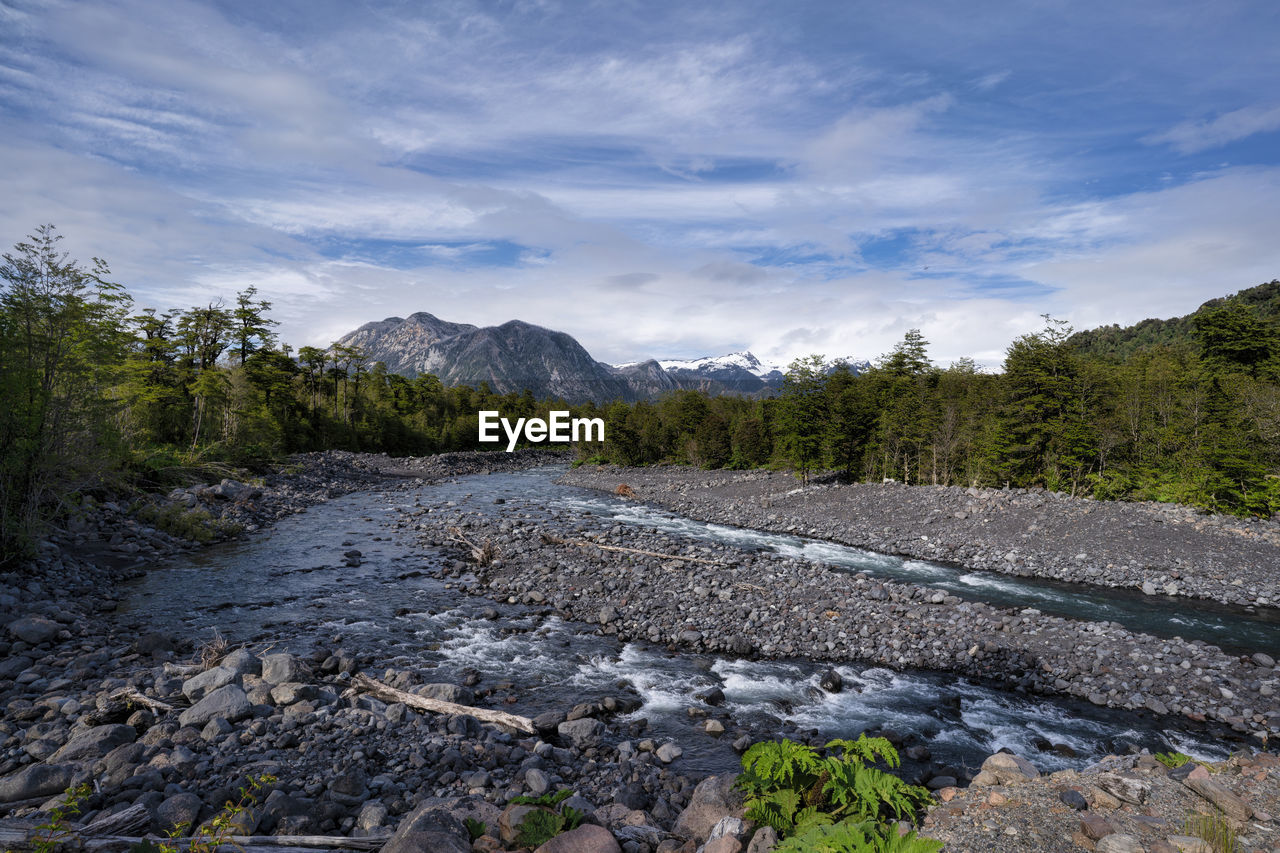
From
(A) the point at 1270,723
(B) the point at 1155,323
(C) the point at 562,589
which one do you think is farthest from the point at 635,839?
(B) the point at 1155,323

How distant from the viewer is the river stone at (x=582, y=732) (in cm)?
795

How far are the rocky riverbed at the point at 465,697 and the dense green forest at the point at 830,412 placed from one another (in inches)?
161

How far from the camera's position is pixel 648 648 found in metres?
12.5

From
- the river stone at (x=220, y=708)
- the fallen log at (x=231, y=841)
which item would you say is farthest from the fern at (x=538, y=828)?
the river stone at (x=220, y=708)

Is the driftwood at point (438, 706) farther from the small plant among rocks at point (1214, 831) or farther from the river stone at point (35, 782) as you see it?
the small plant among rocks at point (1214, 831)

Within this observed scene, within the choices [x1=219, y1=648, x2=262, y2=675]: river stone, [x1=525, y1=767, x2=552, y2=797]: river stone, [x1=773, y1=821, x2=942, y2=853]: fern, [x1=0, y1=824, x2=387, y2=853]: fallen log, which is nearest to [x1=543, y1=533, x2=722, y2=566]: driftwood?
[x1=219, y1=648, x2=262, y2=675]: river stone

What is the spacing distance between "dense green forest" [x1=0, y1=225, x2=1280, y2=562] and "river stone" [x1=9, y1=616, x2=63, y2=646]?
4250 millimetres

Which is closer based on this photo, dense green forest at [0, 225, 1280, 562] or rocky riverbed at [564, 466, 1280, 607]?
dense green forest at [0, 225, 1280, 562]

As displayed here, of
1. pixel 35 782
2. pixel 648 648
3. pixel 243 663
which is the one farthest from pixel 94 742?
pixel 648 648

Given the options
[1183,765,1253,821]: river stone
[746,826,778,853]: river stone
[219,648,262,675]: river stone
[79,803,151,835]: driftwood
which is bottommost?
[219,648,262,675]: river stone

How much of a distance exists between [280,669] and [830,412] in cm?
3648

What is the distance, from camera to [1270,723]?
970 centimetres

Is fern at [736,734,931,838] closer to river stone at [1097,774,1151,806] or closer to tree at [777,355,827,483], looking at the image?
river stone at [1097,774,1151,806]

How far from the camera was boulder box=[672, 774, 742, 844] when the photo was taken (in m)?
5.34
